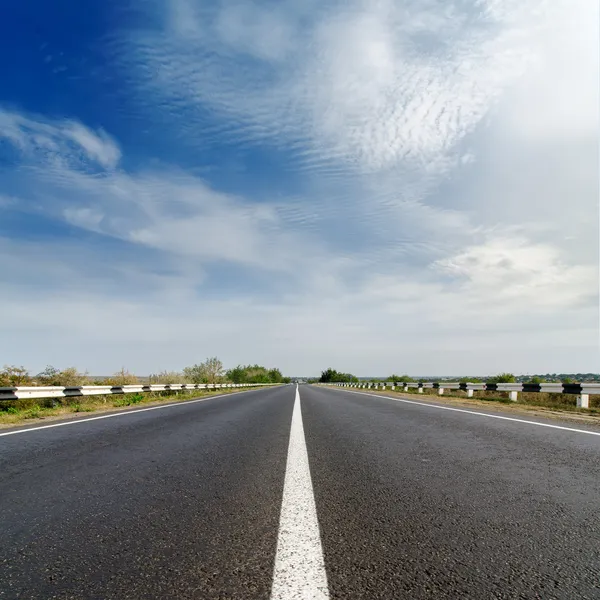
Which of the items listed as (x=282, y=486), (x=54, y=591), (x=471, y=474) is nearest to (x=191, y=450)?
(x=282, y=486)

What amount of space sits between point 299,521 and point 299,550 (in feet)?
1.64

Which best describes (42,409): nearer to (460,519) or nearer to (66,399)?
(66,399)

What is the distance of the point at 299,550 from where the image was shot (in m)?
2.23

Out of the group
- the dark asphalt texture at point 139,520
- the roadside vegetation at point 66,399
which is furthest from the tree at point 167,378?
the dark asphalt texture at point 139,520

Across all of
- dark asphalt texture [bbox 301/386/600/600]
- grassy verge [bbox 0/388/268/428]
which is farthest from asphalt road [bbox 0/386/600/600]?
grassy verge [bbox 0/388/268/428]

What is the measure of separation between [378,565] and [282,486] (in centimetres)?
170

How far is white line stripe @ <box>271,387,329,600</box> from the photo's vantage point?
70.2 inches

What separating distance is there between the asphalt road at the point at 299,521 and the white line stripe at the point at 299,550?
1 centimetres

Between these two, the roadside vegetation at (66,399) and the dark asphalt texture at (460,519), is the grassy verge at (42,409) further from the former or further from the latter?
the dark asphalt texture at (460,519)

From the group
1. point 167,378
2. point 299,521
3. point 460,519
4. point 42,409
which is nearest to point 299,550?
point 299,521

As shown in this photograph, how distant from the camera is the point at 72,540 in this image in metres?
2.43

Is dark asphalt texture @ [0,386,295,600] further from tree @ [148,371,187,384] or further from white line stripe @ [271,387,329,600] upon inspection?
tree @ [148,371,187,384]

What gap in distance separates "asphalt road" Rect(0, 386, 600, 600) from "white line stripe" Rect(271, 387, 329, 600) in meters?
0.01

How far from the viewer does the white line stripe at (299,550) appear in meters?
1.78
